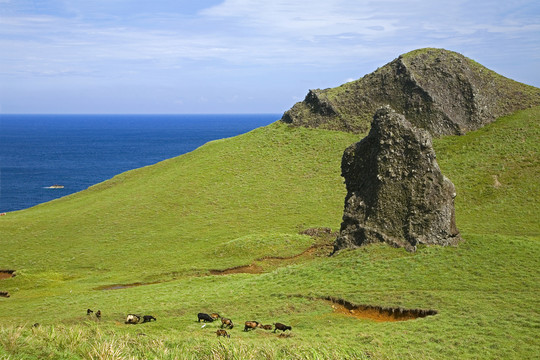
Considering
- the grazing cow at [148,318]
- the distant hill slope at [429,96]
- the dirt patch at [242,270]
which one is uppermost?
the distant hill slope at [429,96]

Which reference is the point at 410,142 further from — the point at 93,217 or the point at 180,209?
the point at 93,217

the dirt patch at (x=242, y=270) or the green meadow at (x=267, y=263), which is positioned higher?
the green meadow at (x=267, y=263)

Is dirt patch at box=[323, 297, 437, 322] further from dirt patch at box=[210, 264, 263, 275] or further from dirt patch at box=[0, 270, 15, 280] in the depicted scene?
dirt patch at box=[0, 270, 15, 280]

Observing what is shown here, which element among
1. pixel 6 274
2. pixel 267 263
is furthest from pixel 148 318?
pixel 6 274

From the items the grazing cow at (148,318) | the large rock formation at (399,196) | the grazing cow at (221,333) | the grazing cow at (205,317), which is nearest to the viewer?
the grazing cow at (221,333)

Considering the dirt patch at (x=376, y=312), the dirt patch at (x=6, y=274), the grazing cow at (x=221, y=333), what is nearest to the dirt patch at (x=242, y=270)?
the dirt patch at (x=376, y=312)

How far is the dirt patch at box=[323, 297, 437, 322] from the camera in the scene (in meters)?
27.9

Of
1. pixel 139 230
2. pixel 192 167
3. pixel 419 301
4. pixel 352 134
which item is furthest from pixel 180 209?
pixel 419 301

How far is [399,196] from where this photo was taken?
39719mm

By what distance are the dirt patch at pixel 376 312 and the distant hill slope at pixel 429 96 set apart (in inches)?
2189

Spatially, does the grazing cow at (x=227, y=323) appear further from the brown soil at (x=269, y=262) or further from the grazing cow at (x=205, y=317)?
the brown soil at (x=269, y=262)

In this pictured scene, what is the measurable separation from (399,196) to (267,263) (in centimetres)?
1444

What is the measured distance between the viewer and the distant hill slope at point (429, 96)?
80000mm

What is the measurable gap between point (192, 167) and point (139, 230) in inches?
968
